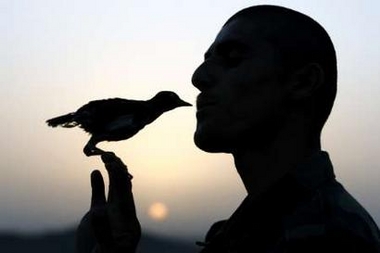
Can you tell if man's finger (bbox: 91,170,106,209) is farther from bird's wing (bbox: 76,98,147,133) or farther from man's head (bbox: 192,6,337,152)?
bird's wing (bbox: 76,98,147,133)

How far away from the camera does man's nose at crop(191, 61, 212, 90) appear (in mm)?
4418

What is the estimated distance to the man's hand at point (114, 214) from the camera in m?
4.41

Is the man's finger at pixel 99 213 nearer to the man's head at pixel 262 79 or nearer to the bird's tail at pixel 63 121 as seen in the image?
the man's head at pixel 262 79

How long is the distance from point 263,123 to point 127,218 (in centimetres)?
86

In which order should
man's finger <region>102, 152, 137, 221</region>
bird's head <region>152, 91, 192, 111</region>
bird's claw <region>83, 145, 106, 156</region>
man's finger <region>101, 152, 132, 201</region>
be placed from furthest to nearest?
1. bird's head <region>152, 91, 192, 111</region>
2. bird's claw <region>83, 145, 106, 156</region>
3. man's finger <region>101, 152, 132, 201</region>
4. man's finger <region>102, 152, 137, 221</region>

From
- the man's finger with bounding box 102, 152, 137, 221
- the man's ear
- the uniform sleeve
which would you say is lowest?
the uniform sleeve

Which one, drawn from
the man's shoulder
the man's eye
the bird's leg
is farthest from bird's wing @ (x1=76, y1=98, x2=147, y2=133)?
the man's shoulder

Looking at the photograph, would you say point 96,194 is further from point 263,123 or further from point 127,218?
point 263,123

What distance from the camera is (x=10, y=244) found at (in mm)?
184125

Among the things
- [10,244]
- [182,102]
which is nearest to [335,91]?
[182,102]

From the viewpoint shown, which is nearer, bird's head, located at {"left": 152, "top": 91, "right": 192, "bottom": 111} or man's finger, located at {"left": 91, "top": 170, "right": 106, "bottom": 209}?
man's finger, located at {"left": 91, "top": 170, "right": 106, "bottom": 209}

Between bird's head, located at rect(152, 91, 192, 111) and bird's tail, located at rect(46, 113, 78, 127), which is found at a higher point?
bird's head, located at rect(152, 91, 192, 111)

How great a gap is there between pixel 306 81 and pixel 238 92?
0.33 meters

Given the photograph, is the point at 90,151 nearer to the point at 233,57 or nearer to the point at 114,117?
the point at 114,117
